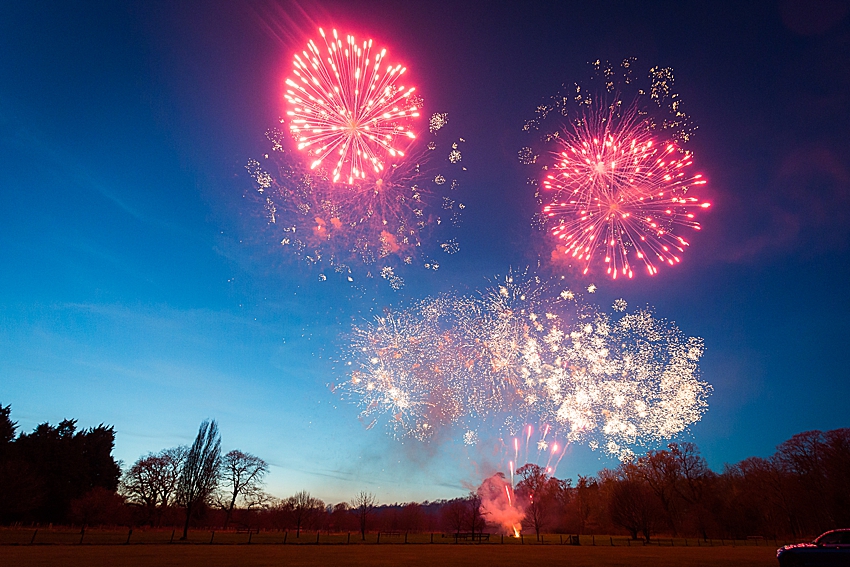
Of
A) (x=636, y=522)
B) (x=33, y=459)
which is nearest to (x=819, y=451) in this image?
(x=636, y=522)

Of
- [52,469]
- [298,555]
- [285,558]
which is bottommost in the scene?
[298,555]

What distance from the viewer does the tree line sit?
58.7m

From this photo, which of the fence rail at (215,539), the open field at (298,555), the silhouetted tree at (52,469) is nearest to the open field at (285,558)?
the open field at (298,555)

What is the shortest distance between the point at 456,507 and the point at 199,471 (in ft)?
172

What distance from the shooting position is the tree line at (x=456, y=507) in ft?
193

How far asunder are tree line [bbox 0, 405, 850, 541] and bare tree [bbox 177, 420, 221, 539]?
0.14 m

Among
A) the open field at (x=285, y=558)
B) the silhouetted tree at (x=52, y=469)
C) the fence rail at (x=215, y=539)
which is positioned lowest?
the fence rail at (x=215, y=539)

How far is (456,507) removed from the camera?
88.4m

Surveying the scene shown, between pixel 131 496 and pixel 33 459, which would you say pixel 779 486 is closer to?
pixel 131 496

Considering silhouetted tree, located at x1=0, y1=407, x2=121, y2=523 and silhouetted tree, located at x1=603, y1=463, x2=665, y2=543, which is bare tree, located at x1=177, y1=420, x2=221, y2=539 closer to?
silhouetted tree, located at x1=0, y1=407, x2=121, y2=523

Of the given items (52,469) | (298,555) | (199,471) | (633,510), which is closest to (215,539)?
(199,471)

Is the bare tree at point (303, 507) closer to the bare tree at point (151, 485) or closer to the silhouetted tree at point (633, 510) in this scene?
the bare tree at point (151, 485)

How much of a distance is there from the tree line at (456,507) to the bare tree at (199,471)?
0.45 ft

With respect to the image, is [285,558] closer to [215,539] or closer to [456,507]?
[215,539]
